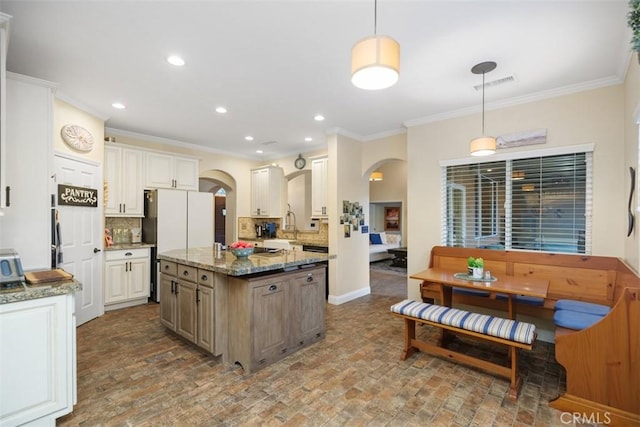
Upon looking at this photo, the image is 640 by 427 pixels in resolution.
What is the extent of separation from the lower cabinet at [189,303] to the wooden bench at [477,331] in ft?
5.85

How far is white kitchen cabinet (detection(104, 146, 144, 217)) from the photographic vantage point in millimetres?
4508

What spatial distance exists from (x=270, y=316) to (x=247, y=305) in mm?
290

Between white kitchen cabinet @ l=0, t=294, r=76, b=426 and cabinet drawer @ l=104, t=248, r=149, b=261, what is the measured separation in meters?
2.67

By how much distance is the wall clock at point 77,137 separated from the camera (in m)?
3.54

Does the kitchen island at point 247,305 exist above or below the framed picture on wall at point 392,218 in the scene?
below

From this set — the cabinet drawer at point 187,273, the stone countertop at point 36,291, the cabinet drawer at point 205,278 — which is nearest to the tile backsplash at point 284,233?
the cabinet drawer at point 187,273

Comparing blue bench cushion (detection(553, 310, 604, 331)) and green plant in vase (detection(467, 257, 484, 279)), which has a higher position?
green plant in vase (detection(467, 257, 484, 279))

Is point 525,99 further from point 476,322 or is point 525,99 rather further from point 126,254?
point 126,254

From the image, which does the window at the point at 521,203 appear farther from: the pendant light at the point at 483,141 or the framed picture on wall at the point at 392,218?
the framed picture on wall at the point at 392,218

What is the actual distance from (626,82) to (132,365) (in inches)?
213

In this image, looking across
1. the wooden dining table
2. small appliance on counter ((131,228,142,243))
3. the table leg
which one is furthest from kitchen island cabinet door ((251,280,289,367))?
small appliance on counter ((131,228,142,243))

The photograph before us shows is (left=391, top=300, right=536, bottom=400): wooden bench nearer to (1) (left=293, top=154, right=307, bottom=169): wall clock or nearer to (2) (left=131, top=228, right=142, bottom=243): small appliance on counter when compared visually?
(1) (left=293, top=154, right=307, bottom=169): wall clock

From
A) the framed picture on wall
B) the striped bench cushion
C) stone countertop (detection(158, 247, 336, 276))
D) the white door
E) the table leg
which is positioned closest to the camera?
the striped bench cushion

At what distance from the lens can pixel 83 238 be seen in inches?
149
